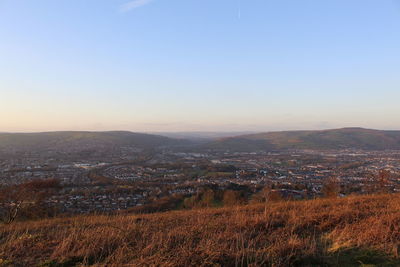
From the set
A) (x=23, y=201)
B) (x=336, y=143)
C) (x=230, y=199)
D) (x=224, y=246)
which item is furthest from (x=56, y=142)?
(x=336, y=143)

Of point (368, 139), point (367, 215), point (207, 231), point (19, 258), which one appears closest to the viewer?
point (19, 258)

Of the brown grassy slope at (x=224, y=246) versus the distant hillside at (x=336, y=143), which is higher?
the brown grassy slope at (x=224, y=246)

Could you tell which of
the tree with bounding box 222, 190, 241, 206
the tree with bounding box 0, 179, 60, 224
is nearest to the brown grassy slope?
the tree with bounding box 0, 179, 60, 224

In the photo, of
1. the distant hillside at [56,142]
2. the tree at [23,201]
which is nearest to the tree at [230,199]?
the tree at [23,201]

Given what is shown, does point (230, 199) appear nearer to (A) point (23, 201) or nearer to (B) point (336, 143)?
(A) point (23, 201)

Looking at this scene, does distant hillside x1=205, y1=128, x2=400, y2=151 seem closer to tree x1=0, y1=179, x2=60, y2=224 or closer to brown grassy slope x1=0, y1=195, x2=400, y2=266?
tree x1=0, y1=179, x2=60, y2=224

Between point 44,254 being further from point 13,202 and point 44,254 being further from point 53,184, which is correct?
point 53,184

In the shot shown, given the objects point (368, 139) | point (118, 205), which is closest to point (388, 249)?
point (118, 205)

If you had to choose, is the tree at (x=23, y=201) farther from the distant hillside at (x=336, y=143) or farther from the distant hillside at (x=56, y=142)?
the distant hillside at (x=336, y=143)
